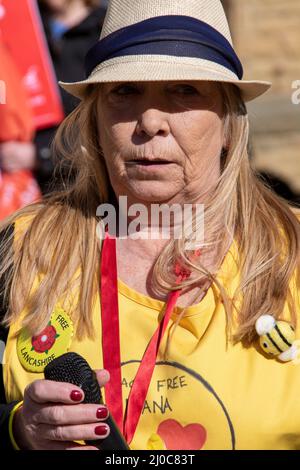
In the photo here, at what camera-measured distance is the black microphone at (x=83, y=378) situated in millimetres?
2076

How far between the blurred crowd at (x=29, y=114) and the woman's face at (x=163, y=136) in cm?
117

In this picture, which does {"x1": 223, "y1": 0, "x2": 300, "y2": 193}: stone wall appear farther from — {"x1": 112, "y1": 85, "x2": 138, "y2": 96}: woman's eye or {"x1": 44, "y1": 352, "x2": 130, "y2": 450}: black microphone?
{"x1": 44, "y1": 352, "x2": 130, "y2": 450}: black microphone

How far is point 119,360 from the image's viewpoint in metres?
2.44

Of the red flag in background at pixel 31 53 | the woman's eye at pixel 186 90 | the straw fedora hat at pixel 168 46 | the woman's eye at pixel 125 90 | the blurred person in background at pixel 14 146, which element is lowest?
the woman's eye at pixel 186 90

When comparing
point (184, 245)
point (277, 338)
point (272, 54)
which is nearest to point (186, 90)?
point (184, 245)

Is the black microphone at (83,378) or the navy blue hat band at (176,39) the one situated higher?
the navy blue hat band at (176,39)

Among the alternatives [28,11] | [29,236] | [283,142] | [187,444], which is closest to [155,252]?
[29,236]

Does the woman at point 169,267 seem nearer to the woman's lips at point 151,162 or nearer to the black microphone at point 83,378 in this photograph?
the woman's lips at point 151,162

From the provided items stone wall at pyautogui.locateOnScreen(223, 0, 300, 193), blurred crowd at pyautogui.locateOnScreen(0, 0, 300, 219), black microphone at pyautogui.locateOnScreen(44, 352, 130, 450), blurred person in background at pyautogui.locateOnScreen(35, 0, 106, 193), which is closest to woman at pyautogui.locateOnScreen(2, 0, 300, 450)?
black microphone at pyautogui.locateOnScreen(44, 352, 130, 450)

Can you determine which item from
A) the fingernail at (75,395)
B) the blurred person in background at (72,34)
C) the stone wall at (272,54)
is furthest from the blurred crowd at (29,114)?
the stone wall at (272,54)

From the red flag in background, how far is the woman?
62.0 inches

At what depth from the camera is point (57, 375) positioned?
6.92 ft

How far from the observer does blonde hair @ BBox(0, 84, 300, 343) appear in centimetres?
248
